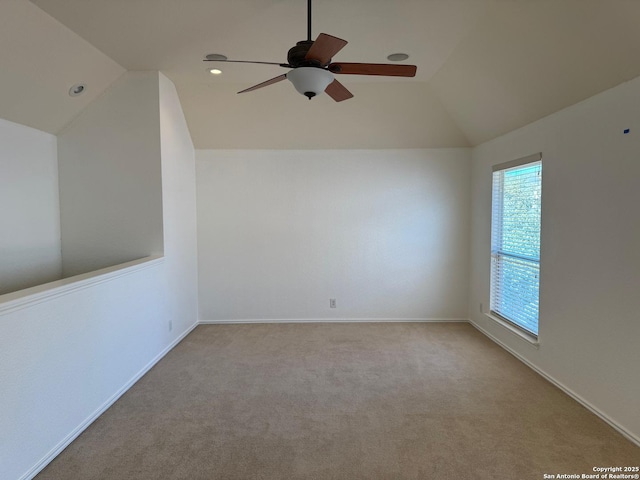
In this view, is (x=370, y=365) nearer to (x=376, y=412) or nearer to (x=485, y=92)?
(x=376, y=412)

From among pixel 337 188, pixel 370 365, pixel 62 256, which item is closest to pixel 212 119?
pixel 337 188

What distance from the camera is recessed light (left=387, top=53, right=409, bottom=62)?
3252 mm

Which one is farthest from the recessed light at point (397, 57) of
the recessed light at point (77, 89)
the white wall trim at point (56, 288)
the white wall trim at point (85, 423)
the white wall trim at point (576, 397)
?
the white wall trim at point (85, 423)

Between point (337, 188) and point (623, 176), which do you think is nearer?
point (623, 176)

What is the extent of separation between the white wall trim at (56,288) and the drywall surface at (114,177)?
57 centimetres

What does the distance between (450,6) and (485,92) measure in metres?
1.16

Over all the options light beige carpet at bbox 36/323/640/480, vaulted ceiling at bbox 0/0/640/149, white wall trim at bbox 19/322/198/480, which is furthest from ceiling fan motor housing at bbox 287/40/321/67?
white wall trim at bbox 19/322/198/480

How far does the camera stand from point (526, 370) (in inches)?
131

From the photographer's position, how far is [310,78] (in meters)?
1.97

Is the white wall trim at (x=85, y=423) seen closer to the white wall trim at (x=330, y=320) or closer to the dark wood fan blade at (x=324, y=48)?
the white wall trim at (x=330, y=320)

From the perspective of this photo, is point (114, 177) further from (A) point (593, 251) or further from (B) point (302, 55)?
(A) point (593, 251)

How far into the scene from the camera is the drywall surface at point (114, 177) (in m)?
3.57

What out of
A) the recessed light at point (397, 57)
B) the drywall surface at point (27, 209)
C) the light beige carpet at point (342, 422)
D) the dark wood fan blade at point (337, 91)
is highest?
the recessed light at point (397, 57)

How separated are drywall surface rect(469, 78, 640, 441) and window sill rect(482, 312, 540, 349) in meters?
0.06
